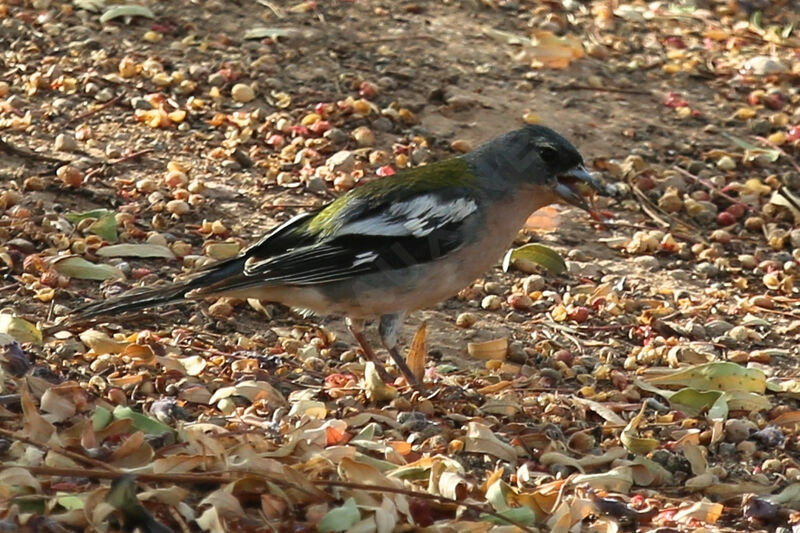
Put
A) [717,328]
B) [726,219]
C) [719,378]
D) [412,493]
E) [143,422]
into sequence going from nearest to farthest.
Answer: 1. [412,493]
2. [143,422]
3. [719,378]
4. [717,328]
5. [726,219]

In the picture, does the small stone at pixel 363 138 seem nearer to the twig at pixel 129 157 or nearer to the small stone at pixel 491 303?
the twig at pixel 129 157

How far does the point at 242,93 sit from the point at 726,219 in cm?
269

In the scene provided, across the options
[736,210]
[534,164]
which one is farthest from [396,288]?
[736,210]

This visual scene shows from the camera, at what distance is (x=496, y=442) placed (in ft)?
16.0

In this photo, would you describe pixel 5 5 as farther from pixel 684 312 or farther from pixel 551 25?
pixel 684 312

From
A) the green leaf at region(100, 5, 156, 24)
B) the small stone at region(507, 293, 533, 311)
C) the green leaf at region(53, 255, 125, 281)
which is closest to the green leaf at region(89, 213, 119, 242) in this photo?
the green leaf at region(53, 255, 125, 281)

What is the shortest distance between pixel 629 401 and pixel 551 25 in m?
4.03

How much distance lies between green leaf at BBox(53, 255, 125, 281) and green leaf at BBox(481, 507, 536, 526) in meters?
2.35

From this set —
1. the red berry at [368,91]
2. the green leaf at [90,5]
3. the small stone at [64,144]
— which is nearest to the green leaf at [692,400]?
the red berry at [368,91]

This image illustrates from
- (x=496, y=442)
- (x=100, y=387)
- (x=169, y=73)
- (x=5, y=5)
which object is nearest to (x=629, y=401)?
(x=496, y=442)

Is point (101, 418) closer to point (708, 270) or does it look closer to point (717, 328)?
point (717, 328)

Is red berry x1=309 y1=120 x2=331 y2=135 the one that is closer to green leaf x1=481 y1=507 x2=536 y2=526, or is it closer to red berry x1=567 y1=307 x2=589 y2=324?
red berry x1=567 y1=307 x2=589 y2=324

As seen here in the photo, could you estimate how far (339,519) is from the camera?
402 cm

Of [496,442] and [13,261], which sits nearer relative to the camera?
[496,442]
